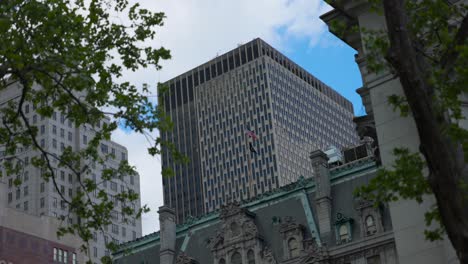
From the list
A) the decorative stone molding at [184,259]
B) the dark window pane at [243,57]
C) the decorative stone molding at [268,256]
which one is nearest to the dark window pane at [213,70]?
the dark window pane at [243,57]

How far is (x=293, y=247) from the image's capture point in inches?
2266

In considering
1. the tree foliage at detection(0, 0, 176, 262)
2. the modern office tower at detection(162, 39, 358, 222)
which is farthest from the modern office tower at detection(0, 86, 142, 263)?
the tree foliage at detection(0, 0, 176, 262)

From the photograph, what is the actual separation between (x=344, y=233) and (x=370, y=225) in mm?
2029

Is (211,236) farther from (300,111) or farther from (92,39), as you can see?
(300,111)

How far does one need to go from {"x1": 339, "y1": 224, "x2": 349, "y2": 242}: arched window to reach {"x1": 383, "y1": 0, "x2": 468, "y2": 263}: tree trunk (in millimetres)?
39534

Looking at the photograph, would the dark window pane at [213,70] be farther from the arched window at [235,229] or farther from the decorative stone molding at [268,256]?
the decorative stone molding at [268,256]

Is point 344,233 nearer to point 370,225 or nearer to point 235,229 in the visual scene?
point 370,225

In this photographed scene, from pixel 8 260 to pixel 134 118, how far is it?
57851 mm

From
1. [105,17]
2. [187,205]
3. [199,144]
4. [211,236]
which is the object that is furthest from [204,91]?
[105,17]

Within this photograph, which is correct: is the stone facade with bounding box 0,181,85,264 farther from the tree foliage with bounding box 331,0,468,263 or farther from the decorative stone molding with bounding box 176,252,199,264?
the tree foliage with bounding box 331,0,468,263

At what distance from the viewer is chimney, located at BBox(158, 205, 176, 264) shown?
64.2 meters

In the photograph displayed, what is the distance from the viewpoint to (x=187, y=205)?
18625 centimetres

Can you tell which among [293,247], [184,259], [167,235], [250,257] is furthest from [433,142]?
[167,235]

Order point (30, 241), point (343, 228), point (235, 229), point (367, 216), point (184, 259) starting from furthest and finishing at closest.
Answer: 1. point (30, 241)
2. point (184, 259)
3. point (235, 229)
4. point (343, 228)
5. point (367, 216)
